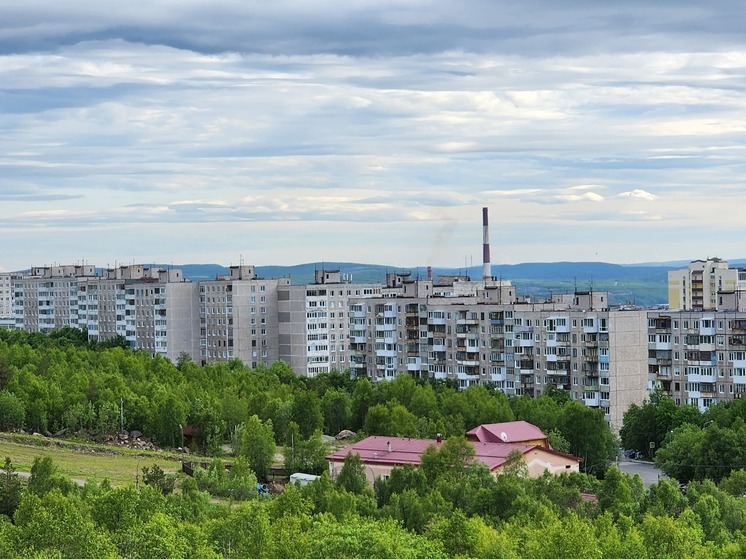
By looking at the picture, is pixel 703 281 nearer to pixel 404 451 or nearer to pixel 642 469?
pixel 642 469

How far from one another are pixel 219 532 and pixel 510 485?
11929 millimetres

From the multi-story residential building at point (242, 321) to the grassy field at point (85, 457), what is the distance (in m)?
45.9

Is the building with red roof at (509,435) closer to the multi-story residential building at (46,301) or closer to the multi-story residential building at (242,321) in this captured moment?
the multi-story residential building at (242,321)

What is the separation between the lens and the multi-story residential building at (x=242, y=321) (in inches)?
4614

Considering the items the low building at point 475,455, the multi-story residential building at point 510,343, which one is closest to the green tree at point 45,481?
the low building at point 475,455

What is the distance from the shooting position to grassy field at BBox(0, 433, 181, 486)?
61.4 m

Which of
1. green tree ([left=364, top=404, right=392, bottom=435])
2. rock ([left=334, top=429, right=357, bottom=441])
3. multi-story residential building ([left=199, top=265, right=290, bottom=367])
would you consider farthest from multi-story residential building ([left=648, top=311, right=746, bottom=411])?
multi-story residential building ([left=199, top=265, right=290, bottom=367])

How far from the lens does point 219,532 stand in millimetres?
40438

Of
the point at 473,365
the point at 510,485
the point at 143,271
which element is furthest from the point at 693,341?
the point at 143,271

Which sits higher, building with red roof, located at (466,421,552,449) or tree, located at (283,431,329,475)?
building with red roof, located at (466,421,552,449)

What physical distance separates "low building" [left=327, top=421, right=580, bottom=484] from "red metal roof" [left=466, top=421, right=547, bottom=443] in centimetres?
5

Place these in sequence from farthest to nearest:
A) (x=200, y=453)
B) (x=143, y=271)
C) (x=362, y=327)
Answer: (x=143, y=271), (x=362, y=327), (x=200, y=453)

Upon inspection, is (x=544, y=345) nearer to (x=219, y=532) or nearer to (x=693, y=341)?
(x=693, y=341)

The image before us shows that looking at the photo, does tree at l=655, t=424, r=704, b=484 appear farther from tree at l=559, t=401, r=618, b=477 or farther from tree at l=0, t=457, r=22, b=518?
tree at l=0, t=457, r=22, b=518
